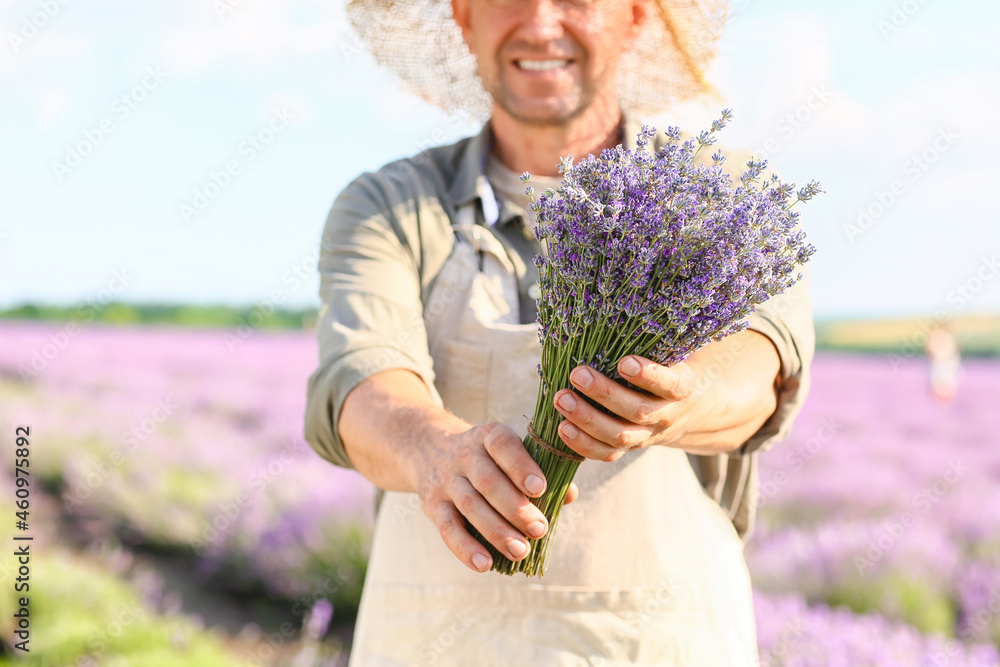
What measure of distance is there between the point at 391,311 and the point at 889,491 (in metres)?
5.40

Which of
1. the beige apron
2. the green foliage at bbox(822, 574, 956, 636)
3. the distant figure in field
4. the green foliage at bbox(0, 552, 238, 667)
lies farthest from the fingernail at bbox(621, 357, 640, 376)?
the distant figure in field

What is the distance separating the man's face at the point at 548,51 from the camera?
6.10 feet

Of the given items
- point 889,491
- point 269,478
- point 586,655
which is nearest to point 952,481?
point 889,491

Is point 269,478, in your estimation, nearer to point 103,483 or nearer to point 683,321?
point 103,483

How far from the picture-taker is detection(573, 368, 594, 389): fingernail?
123 centimetres

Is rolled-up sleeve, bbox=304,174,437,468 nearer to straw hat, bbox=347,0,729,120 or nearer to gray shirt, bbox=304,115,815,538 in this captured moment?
gray shirt, bbox=304,115,815,538

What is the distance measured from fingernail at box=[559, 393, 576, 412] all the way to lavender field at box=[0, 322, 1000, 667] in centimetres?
254

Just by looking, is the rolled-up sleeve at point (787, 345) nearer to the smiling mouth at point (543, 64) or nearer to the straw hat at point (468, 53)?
the smiling mouth at point (543, 64)

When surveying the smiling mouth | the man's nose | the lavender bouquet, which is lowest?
the lavender bouquet

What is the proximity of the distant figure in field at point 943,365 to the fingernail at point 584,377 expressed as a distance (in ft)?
37.2

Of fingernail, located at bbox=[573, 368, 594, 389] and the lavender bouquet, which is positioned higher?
the lavender bouquet

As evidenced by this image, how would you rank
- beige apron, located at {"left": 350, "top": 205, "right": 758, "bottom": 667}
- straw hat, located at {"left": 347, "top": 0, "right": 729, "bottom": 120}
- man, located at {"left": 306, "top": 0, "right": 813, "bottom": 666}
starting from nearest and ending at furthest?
man, located at {"left": 306, "top": 0, "right": 813, "bottom": 666} < beige apron, located at {"left": 350, "top": 205, "right": 758, "bottom": 667} < straw hat, located at {"left": 347, "top": 0, "right": 729, "bottom": 120}

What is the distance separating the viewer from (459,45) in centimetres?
247

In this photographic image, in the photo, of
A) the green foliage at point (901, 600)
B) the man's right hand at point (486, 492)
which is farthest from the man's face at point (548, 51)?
the green foliage at point (901, 600)
